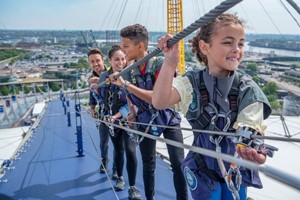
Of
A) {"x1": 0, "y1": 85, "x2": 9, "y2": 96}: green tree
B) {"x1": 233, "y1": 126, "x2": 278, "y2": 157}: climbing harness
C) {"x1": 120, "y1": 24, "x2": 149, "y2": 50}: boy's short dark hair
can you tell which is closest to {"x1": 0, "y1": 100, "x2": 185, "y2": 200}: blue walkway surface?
{"x1": 120, "y1": 24, "x2": 149, "y2": 50}: boy's short dark hair

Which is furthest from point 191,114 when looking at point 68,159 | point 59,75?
point 59,75

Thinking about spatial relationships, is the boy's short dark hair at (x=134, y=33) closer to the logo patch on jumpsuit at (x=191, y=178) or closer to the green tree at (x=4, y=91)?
the logo patch on jumpsuit at (x=191, y=178)

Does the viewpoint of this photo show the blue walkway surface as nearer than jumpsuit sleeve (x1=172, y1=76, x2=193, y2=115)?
No

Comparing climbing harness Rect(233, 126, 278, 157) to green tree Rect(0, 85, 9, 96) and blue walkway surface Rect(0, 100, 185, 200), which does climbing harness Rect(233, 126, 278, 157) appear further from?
green tree Rect(0, 85, 9, 96)

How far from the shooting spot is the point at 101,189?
112 inches

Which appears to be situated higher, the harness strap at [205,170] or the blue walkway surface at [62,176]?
the harness strap at [205,170]

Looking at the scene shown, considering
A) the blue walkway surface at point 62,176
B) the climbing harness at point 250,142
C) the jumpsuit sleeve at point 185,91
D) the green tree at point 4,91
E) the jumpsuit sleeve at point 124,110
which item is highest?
the jumpsuit sleeve at point 185,91

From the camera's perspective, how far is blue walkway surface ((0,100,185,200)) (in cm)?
277

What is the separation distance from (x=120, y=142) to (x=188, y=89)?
5.21 feet

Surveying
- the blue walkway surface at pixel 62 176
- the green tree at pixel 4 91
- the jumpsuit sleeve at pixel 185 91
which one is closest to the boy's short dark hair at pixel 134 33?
the jumpsuit sleeve at pixel 185 91

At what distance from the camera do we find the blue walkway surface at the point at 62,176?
2770 millimetres

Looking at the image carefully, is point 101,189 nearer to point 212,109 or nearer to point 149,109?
point 149,109

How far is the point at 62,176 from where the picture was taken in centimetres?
318

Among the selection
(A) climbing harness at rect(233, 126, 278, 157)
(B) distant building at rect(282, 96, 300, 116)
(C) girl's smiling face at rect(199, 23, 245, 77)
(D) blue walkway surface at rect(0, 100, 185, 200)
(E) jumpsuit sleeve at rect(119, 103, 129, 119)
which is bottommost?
(B) distant building at rect(282, 96, 300, 116)
